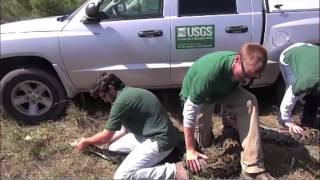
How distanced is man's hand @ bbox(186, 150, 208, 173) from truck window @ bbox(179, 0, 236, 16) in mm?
1562

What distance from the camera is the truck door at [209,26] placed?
205 inches

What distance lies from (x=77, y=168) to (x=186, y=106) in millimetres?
1217

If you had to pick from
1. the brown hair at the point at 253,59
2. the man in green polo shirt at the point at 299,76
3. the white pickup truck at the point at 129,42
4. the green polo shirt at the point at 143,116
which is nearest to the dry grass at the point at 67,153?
the white pickup truck at the point at 129,42

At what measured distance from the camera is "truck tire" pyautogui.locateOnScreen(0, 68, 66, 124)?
5.47 meters

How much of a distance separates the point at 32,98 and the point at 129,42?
1.21 metres

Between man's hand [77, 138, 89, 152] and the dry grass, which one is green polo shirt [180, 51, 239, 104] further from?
man's hand [77, 138, 89, 152]

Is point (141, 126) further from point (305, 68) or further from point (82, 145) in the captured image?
point (305, 68)

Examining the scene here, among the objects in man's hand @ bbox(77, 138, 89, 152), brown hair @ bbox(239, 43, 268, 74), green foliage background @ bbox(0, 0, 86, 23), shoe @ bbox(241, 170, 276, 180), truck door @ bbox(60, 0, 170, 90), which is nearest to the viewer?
brown hair @ bbox(239, 43, 268, 74)

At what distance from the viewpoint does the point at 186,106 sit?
4.30 meters

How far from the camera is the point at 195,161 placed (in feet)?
14.4

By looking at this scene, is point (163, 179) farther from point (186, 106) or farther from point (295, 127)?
point (295, 127)

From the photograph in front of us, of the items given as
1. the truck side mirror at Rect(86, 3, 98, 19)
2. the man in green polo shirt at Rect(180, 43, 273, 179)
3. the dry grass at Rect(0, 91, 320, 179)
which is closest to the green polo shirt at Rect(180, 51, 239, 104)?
the man in green polo shirt at Rect(180, 43, 273, 179)

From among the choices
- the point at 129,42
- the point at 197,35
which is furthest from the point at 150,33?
the point at 197,35

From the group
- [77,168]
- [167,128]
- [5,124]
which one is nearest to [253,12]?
[167,128]
